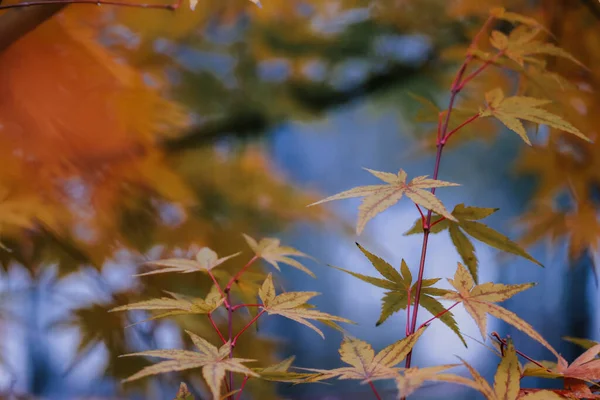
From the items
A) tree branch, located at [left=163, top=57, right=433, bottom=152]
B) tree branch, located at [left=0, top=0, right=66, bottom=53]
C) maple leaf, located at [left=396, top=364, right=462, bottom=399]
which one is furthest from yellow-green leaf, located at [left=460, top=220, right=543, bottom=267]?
tree branch, located at [left=163, top=57, right=433, bottom=152]

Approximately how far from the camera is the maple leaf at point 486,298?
293mm

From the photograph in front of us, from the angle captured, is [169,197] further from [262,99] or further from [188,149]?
[262,99]

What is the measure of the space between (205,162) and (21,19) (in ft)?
2.51

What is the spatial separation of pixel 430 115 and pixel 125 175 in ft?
1.86

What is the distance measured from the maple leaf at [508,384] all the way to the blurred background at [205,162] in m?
0.20

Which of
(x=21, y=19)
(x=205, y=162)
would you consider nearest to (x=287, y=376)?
(x=21, y=19)

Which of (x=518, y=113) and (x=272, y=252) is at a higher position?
(x=518, y=113)

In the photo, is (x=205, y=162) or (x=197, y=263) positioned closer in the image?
(x=197, y=263)

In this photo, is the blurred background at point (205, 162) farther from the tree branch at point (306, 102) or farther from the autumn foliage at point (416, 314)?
the autumn foliage at point (416, 314)

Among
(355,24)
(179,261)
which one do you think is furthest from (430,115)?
(355,24)

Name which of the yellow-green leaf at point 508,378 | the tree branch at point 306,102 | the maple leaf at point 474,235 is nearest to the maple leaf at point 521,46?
the maple leaf at point 474,235

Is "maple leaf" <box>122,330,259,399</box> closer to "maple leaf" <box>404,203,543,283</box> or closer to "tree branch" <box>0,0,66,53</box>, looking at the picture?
"maple leaf" <box>404,203,543,283</box>

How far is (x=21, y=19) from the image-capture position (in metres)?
0.47

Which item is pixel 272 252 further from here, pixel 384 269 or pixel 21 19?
pixel 21 19
